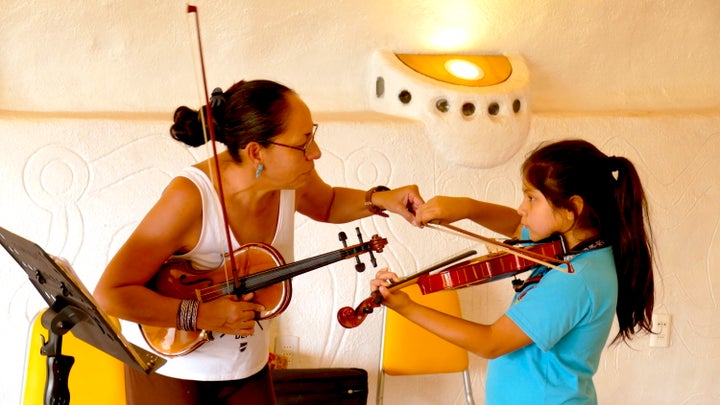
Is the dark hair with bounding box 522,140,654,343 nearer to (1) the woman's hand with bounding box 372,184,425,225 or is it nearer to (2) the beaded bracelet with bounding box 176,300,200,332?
(1) the woman's hand with bounding box 372,184,425,225

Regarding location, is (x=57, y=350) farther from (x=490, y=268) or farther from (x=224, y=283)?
(x=490, y=268)

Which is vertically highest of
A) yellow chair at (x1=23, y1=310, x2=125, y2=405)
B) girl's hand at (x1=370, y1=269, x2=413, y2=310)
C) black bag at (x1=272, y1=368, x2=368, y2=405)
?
girl's hand at (x1=370, y1=269, x2=413, y2=310)

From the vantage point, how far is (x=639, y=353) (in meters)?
3.00

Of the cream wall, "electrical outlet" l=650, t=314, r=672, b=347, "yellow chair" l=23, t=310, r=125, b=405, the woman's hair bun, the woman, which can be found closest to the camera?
the woman

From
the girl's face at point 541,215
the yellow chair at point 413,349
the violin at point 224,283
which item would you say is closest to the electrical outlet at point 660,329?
the yellow chair at point 413,349

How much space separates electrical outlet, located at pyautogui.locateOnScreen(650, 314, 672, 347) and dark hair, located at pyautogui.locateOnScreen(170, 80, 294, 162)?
2028 millimetres

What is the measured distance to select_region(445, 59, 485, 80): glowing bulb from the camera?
2666 millimetres

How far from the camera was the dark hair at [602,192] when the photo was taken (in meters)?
1.53

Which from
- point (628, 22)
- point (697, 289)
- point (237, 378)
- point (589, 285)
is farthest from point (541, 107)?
point (237, 378)

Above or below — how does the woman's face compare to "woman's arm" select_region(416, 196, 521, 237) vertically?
above

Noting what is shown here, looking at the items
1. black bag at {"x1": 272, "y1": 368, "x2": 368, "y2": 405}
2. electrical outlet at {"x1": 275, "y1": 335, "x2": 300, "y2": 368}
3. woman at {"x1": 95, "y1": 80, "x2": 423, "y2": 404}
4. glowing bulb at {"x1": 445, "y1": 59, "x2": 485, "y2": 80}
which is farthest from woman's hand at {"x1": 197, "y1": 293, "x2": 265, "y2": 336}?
glowing bulb at {"x1": 445, "y1": 59, "x2": 485, "y2": 80}

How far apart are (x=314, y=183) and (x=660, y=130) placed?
62.1 inches

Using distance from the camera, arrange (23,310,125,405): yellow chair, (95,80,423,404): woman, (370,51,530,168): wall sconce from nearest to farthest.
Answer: (95,80,423,404): woman, (23,310,125,405): yellow chair, (370,51,530,168): wall sconce

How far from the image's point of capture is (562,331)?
4.88 ft
